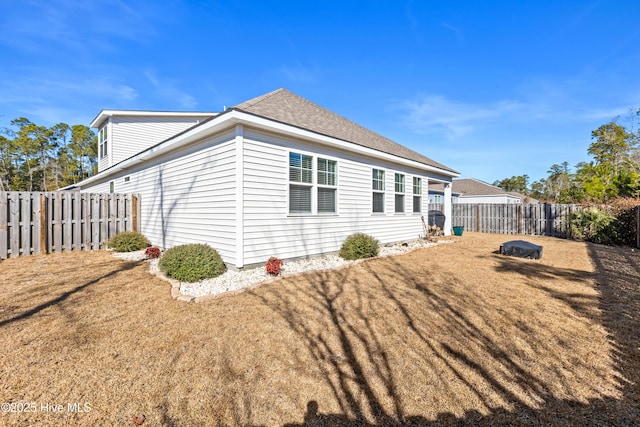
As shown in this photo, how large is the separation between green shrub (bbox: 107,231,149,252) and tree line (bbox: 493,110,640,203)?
62.2 ft

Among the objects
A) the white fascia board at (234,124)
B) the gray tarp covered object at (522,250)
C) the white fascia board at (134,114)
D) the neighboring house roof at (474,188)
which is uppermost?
the white fascia board at (134,114)

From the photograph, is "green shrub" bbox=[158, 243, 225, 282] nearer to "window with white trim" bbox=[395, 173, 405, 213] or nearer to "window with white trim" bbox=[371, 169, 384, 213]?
"window with white trim" bbox=[371, 169, 384, 213]

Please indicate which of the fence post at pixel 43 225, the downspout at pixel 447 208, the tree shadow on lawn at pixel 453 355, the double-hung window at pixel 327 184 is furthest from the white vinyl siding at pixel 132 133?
the downspout at pixel 447 208

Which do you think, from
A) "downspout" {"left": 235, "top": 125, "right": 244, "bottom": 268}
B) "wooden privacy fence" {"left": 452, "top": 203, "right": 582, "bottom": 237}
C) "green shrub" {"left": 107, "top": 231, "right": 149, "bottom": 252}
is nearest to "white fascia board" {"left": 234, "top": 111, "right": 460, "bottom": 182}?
"downspout" {"left": 235, "top": 125, "right": 244, "bottom": 268}

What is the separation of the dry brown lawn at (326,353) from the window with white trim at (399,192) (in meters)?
5.39

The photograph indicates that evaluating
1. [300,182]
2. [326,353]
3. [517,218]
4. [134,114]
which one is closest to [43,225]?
[300,182]

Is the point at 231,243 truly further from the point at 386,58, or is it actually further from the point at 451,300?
the point at 386,58

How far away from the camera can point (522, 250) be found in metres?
7.68

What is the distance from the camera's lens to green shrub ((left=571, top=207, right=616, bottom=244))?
10836mm

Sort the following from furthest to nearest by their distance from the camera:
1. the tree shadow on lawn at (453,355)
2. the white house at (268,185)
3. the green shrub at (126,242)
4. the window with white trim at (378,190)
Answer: the window with white trim at (378,190), the green shrub at (126,242), the white house at (268,185), the tree shadow on lawn at (453,355)

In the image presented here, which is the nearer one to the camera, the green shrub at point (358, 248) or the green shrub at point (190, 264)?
the green shrub at point (190, 264)

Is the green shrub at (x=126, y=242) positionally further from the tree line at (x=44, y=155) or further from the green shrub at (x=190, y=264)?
the tree line at (x=44, y=155)

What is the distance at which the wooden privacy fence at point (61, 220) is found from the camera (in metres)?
7.19

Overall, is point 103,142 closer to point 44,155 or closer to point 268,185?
point 268,185
